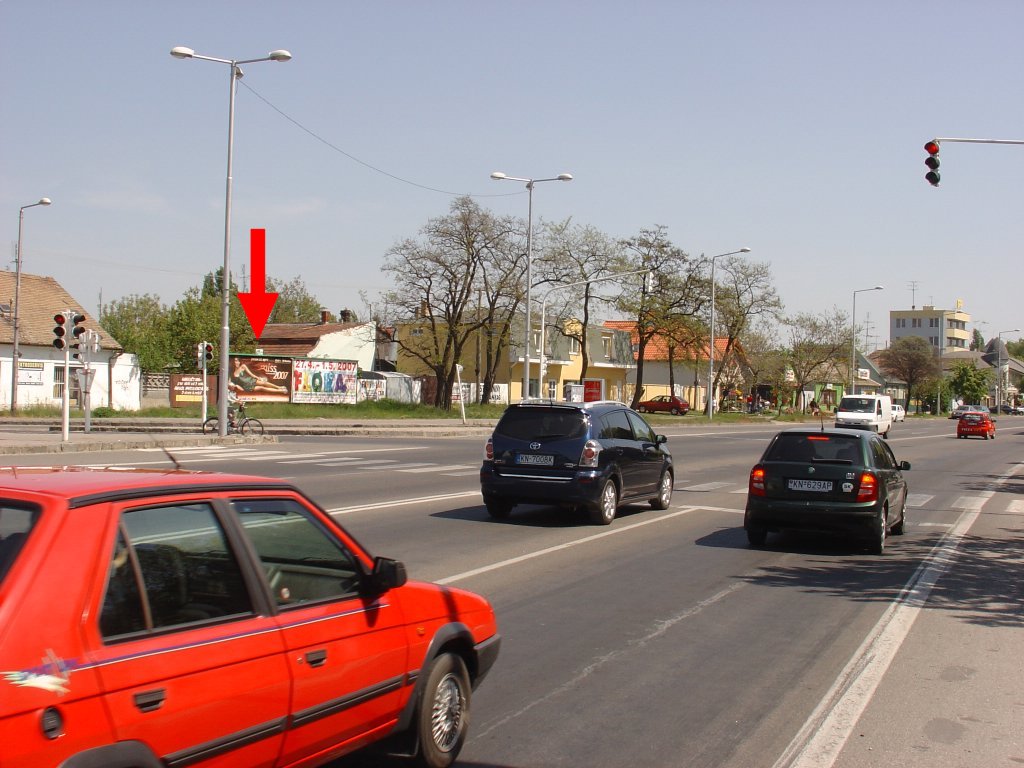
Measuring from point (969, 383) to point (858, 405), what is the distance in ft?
308

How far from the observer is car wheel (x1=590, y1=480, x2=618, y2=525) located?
45.7 ft

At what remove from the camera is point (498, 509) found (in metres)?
14.5

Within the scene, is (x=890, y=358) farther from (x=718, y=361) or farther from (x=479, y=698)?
(x=479, y=698)

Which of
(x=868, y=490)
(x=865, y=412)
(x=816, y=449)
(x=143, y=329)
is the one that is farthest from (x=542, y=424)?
(x=143, y=329)

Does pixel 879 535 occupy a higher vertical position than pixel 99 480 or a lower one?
lower

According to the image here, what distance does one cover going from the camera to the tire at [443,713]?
4.55 m

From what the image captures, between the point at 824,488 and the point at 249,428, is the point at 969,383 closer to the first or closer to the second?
the point at 249,428

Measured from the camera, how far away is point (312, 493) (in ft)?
54.9

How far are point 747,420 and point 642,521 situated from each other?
201 ft

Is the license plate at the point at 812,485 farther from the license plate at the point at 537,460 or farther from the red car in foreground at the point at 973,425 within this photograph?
the red car in foreground at the point at 973,425

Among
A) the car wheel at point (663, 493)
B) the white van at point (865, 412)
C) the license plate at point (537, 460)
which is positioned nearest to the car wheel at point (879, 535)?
the license plate at point (537, 460)

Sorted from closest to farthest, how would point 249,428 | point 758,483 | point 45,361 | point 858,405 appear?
1. point 758,483
2. point 249,428
3. point 858,405
4. point 45,361

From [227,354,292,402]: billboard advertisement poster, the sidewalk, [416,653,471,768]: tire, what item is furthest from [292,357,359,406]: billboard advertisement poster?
[416,653,471,768]: tire

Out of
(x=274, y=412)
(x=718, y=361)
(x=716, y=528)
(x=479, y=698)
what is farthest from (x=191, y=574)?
(x=718, y=361)
